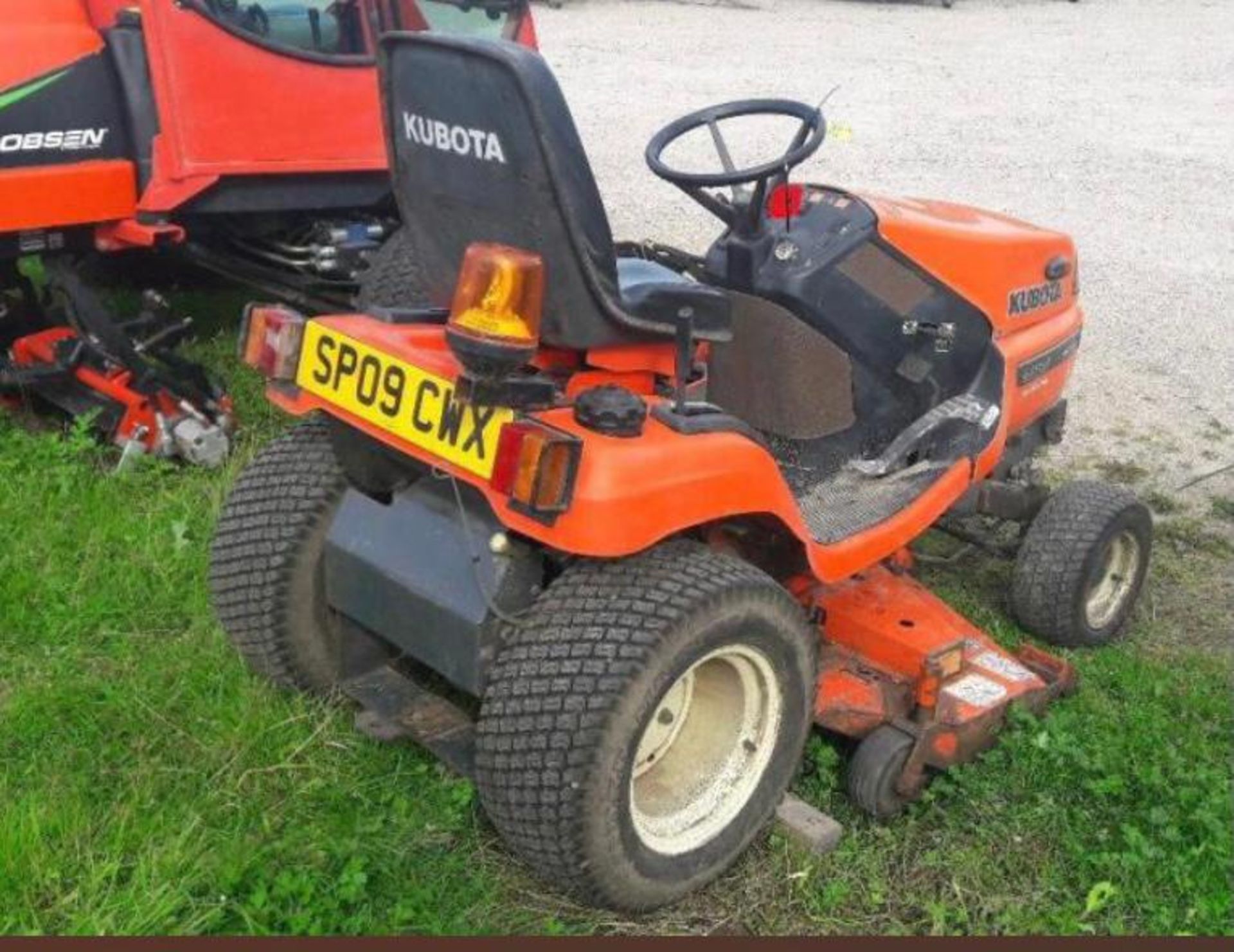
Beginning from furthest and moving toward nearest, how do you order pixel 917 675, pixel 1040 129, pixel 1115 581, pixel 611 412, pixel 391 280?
1. pixel 1040 129
2. pixel 391 280
3. pixel 1115 581
4. pixel 917 675
5. pixel 611 412

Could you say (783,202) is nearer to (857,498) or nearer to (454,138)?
(857,498)

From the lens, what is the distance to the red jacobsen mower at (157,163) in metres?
4.23

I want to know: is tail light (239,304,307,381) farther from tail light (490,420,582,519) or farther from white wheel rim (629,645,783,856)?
white wheel rim (629,645,783,856)

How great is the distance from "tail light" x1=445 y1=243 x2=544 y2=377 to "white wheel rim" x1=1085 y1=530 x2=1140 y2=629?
6.25 feet

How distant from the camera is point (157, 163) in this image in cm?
439

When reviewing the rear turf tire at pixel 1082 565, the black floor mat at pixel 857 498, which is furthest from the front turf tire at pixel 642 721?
the rear turf tire at pixel 1082 565

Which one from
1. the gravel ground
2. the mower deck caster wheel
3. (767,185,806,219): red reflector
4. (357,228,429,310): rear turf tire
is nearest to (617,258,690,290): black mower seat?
(767,185,806,219): red reflector

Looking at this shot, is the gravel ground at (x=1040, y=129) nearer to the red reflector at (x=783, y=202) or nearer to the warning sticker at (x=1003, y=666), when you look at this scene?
the warning sticker at (x=1003, y=666)

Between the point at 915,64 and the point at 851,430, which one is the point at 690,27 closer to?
the point at 915,64

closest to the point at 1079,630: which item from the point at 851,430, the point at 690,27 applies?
the point at 851,430

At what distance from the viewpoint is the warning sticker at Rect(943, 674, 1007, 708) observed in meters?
2.96

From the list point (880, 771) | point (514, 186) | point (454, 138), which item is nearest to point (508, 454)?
point (514, 186)

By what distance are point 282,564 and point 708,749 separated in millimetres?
891

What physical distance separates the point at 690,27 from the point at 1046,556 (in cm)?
1150
